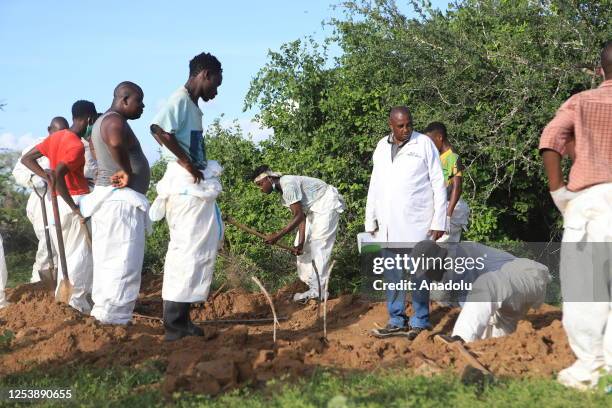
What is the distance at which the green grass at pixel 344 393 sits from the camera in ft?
13.9

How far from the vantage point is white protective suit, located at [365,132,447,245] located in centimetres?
663

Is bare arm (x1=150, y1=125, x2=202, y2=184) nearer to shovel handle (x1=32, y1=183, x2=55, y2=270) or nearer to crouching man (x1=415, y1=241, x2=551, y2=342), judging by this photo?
crouching man (x1=415, y1=241, x2=551, y2=342)

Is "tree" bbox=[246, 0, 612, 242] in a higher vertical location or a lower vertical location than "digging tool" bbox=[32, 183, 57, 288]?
higher

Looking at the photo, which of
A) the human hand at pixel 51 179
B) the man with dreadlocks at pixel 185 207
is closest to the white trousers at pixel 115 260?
the man with dreadlocks at pixel 185 207

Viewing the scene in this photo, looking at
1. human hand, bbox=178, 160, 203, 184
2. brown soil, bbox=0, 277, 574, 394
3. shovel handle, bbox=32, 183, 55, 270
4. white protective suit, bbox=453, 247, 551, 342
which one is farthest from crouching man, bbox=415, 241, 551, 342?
shovel handle, bbox=32, 183, 55, 270

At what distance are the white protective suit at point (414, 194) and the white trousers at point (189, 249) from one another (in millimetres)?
1498

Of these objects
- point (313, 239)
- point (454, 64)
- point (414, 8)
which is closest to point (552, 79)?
point (454, 64)

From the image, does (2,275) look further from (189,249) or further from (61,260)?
(189,249)

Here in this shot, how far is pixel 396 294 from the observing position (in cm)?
662

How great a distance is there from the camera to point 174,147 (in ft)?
19.7

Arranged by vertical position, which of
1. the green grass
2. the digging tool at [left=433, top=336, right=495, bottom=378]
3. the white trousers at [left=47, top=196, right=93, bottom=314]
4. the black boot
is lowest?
the green grass

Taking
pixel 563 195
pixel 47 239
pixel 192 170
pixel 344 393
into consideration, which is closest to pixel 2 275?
pixel 47 239

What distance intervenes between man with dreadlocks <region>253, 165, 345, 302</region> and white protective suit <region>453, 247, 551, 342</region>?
8.84ft

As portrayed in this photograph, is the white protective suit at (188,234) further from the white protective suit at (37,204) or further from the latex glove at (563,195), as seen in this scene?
the white protective suit at (37,204)
